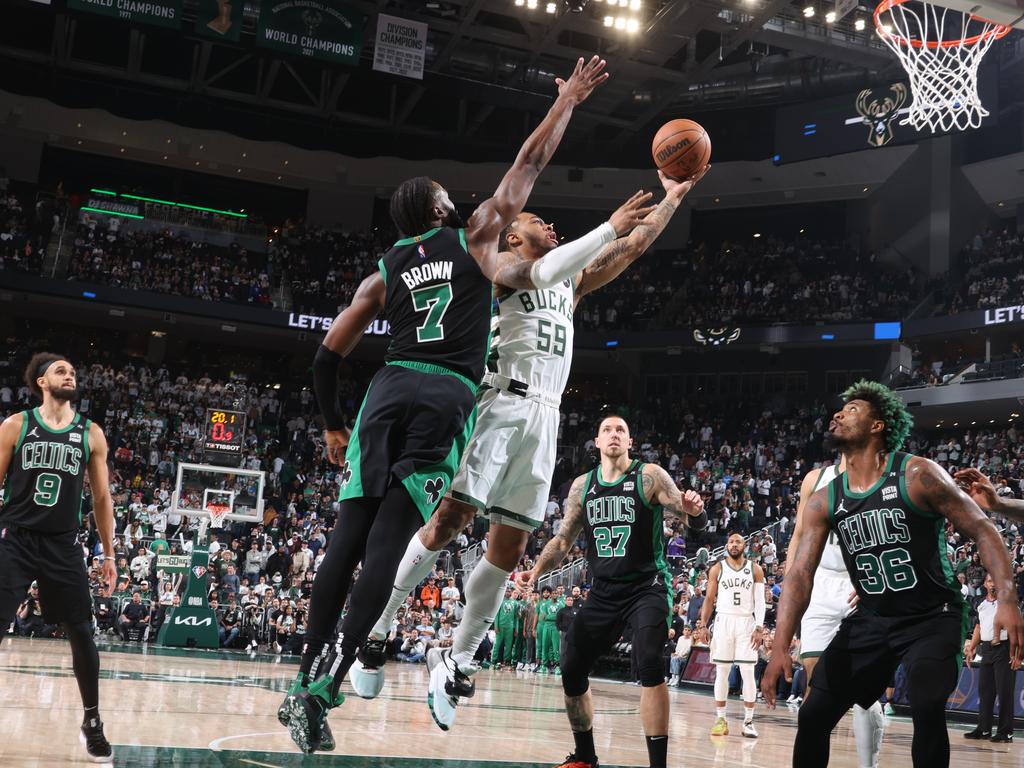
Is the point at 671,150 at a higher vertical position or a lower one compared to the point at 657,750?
higher

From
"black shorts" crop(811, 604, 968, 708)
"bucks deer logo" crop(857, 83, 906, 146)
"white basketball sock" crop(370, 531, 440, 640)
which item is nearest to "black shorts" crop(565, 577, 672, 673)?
"white basketball sock" crop(370, 531, 440, 640)

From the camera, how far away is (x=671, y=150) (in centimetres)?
616

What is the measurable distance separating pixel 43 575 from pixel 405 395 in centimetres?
276

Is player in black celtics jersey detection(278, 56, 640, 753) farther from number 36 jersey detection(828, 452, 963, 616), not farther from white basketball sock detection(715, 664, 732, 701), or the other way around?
white basketball sock detection(715, 664, 732, 701)

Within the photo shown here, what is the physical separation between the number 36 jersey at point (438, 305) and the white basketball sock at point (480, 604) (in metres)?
1.50

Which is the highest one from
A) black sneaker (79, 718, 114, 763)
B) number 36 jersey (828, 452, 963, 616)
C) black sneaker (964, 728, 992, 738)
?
number 36 jersey (828, 452, 963, 616)

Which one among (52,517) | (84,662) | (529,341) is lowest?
(84,662)

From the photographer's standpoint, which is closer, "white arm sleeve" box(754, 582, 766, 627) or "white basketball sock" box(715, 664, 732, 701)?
"white basketball sock" box(715, 664, 732, 701)

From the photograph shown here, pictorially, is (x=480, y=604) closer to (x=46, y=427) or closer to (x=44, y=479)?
(x=44, y=479)

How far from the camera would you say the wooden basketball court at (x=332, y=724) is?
6.07 meters

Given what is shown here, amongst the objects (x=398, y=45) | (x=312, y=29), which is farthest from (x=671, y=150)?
(x=398, y=45)

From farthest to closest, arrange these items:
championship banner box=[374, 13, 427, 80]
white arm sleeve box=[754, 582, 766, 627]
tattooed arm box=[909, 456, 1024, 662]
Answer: championship banner box=[374, 13, 427, 80] → white arm sleeve box=[754, 582, 766, 627] → tattooed arm box=[909, 456, 1024, 662]

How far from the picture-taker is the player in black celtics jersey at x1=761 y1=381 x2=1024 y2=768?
461cm

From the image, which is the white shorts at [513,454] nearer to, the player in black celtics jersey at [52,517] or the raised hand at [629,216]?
the raised hand at [629,216]
